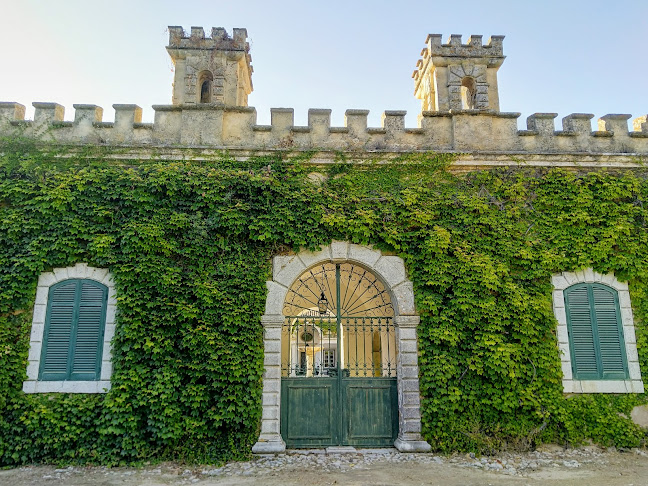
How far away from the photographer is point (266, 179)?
7562 millimetres

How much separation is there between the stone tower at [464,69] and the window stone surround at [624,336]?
336 cm

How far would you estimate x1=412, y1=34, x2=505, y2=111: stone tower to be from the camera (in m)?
8.72

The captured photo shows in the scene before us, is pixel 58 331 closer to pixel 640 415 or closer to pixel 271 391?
pixel 271 391

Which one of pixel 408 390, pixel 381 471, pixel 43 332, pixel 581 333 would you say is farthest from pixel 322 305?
pixel 43 332

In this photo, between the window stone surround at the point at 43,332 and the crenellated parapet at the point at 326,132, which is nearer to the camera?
the window stone surround at the point at 43,332

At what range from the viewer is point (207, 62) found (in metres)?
8.69

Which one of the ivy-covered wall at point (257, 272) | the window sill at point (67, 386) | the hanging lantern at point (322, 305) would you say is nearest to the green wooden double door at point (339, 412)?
the ivy-covered wall at point (257, 272)

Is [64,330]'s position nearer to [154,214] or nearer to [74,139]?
[154,214]

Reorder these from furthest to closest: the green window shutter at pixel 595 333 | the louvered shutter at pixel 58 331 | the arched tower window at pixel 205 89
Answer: the arched tower window at pixel 205 89 < the green window shutter at pixel 595 333 < the louvered shutter at pixel 58 331

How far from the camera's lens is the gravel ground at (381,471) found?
5.85 metres

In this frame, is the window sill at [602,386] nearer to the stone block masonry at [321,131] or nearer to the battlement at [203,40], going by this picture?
the stone block masonry at [321,131]

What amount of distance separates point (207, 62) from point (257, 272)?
13.6 feet

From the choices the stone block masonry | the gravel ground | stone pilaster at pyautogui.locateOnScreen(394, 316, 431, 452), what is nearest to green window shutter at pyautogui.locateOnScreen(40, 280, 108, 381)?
the gravel ground

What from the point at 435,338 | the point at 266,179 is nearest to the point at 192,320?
the point at 266,179
